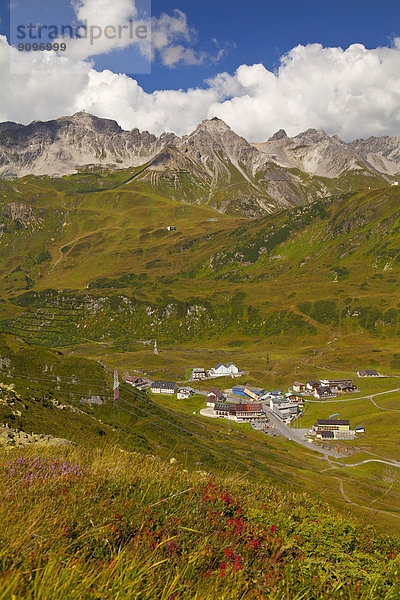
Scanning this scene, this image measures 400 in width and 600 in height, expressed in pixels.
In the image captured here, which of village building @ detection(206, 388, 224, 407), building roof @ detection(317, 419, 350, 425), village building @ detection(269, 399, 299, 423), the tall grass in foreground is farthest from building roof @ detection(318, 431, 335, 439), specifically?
the tall grass in foreground

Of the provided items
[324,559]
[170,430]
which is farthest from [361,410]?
[324,559]

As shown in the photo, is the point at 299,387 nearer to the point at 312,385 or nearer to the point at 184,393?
the point at 312,385

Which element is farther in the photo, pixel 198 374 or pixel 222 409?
pixel 198 374

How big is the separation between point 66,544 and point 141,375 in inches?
6510

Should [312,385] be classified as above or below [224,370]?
below

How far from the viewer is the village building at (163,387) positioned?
146125mm

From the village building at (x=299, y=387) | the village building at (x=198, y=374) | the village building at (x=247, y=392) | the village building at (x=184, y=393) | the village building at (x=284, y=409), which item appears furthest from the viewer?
the village building at (x=198, y=374)

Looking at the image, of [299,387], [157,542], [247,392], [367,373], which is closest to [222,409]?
[247,392]

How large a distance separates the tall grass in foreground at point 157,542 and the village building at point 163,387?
142963 millimetres

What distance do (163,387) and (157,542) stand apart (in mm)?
147288

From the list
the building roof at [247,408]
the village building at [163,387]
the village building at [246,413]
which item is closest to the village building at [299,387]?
the village building at [246,413]

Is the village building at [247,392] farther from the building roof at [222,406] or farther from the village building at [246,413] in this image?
the building roof at [222,406]

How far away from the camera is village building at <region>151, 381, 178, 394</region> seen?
14612 centimetres

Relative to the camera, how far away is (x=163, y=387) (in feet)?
484
